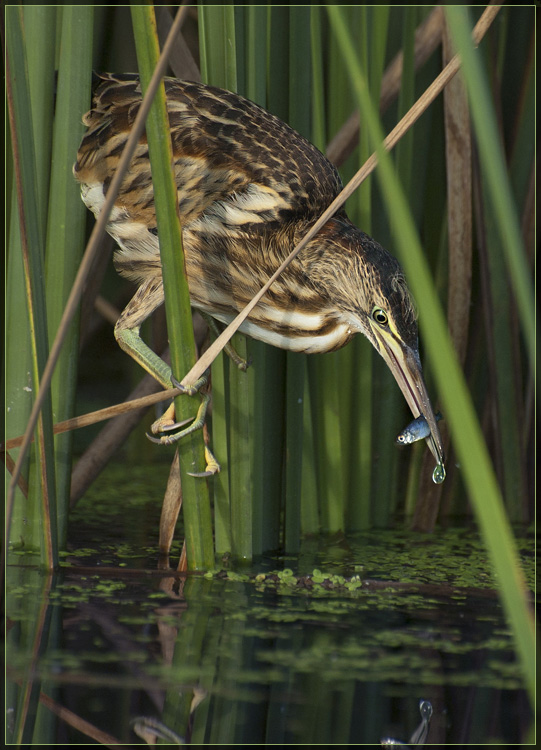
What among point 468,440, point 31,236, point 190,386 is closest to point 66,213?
point 31,236

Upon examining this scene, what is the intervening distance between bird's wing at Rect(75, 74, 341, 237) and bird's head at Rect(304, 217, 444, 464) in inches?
4.3

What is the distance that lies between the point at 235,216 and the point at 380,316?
42cm

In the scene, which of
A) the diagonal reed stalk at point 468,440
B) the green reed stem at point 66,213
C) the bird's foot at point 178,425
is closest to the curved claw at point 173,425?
the bird's foot at point 178,425

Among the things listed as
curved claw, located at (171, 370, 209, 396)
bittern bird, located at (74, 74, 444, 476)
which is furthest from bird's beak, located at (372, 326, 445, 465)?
curved claw, located at (171, 370, 209, 396)

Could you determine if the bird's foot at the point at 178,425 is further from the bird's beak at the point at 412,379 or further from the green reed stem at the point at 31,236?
the bird's beak at the point at 412,379

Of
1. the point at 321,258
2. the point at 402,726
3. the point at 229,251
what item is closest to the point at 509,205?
the point at 402,726

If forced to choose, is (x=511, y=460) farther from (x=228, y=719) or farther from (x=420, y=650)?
(x=228, y=719)

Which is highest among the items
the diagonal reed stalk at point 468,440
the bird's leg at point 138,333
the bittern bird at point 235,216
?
the bittern bird at point 235,216

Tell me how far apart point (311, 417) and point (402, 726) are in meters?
0.93

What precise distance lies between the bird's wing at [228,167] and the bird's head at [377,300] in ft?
0.36

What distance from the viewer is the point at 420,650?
1545mm

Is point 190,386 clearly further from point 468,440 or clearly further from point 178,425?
point 468,440

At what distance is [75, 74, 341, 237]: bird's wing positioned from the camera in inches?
76.1

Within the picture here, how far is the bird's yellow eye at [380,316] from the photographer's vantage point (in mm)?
1738
